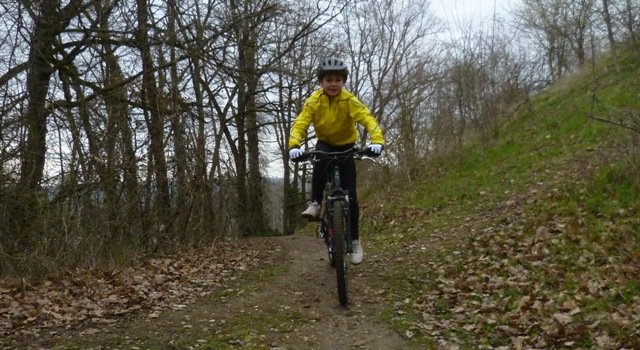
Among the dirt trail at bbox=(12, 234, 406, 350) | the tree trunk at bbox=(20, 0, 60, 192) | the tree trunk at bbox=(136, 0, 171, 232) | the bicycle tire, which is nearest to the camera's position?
the dirt trail at bbox=(12, 234, 406, 350)

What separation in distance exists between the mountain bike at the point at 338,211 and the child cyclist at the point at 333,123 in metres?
0.11

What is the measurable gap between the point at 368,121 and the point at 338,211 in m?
0.97

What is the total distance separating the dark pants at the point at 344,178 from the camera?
5844 millimetres

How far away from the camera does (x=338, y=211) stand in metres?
5.50

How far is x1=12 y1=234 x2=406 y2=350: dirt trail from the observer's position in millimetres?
4473

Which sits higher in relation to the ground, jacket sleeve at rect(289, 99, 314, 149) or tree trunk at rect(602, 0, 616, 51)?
tree trunk at rect(602, 0, 616, 51)

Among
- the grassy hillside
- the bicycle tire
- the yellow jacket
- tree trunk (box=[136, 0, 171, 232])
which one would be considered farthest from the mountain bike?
tree trunk (box=[136, 0, 171, 232])

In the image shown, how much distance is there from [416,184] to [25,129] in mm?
9460

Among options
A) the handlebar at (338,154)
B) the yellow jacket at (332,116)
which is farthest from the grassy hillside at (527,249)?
the yellow jacket at (332,116)

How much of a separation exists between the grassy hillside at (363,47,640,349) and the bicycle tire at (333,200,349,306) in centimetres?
50

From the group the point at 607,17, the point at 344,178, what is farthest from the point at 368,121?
the point at 607,17

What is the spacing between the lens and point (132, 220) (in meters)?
8.71

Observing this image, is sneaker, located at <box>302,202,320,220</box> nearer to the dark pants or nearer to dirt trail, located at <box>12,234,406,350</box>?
the dark pants

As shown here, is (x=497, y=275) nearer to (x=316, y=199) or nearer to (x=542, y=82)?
(x=316, y=199)
